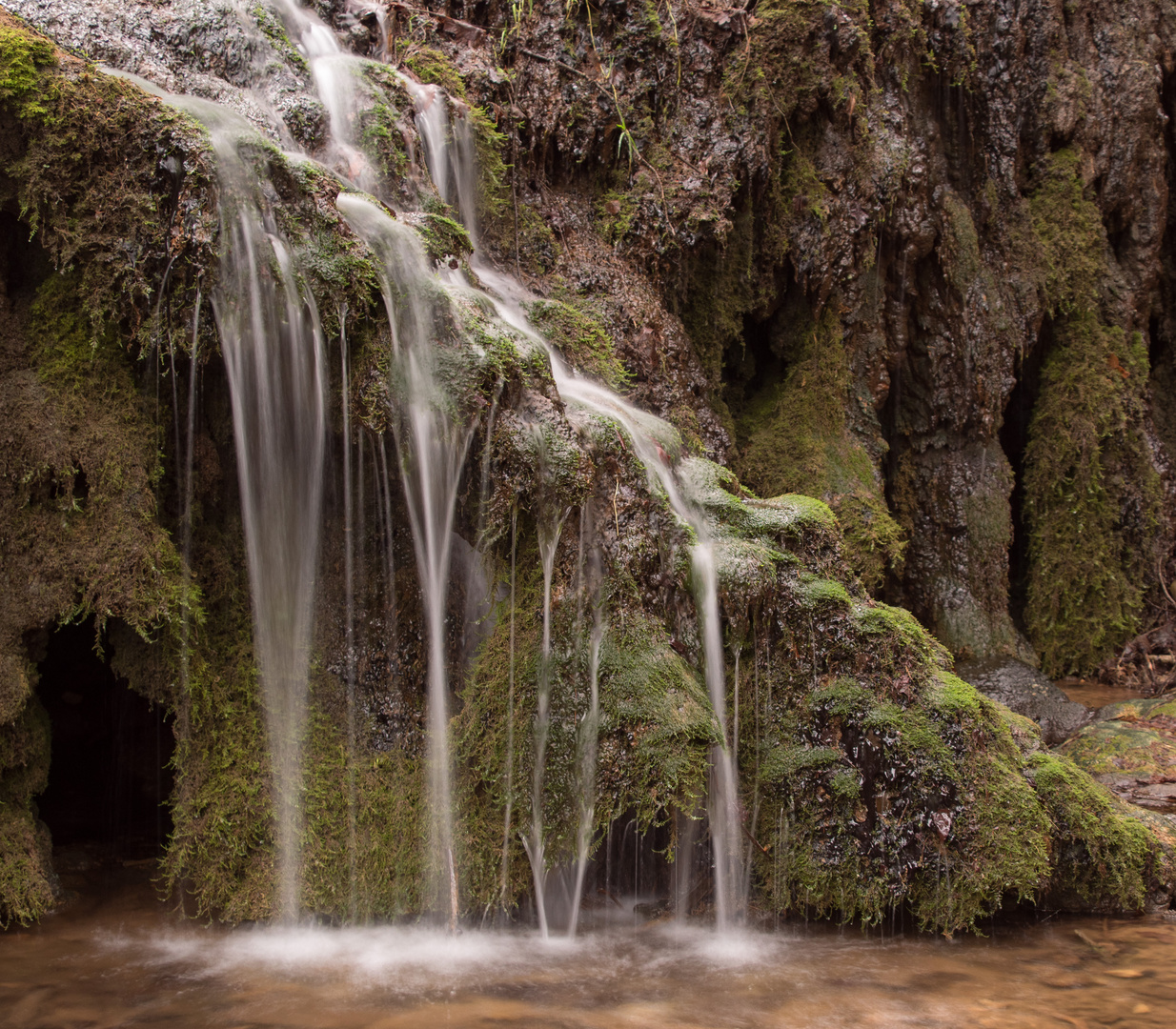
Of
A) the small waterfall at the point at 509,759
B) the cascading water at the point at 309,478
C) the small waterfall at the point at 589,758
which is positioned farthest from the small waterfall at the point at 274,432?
the small waterfall at the point at 589,758

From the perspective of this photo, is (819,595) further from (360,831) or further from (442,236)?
(442,236)

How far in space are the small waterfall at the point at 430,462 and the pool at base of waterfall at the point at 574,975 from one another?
0.57m

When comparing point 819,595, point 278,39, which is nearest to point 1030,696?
point 819,595

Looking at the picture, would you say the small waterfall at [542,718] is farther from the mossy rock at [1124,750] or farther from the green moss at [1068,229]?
the green moss at [1068,229]

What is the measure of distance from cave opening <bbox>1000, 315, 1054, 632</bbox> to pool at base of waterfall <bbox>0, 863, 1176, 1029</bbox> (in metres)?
6.38

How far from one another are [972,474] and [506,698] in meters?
6.79

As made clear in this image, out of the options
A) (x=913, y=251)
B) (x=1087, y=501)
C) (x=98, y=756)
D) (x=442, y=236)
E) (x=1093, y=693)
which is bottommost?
(x=98, y=756)

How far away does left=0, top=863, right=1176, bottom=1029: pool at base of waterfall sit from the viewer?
3549 mm

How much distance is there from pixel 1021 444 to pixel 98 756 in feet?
31.5

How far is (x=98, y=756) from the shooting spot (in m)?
5.46

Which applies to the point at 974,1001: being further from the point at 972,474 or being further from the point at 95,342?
the point at 972,474

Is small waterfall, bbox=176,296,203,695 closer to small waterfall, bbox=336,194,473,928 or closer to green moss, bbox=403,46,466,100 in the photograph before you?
small waterfall, bbox=336,194,473,928

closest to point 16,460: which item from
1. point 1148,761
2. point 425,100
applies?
point 425,100

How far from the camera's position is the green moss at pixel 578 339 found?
5.91 metres
